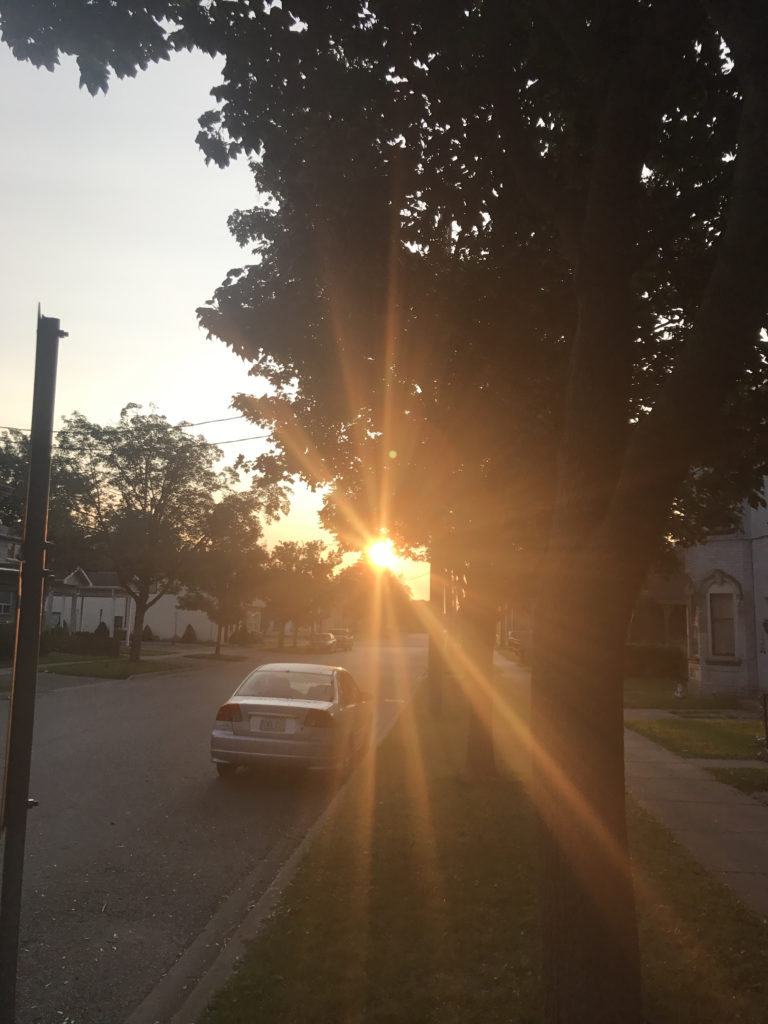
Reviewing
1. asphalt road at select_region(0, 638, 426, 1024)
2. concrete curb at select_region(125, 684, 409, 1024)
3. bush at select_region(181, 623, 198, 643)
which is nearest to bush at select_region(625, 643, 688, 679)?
asphalt road at select_region(0, 638, 426, 1024)

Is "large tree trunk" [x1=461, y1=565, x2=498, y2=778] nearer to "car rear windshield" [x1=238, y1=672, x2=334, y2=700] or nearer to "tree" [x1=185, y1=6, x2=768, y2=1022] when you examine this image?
"car rear windshield" [x1=238, y1=672, x2=334, y2=700]

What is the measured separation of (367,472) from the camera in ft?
34.9

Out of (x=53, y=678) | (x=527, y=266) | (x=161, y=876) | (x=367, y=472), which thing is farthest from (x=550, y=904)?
(x=53, y=678)

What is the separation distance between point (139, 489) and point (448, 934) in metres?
30.8

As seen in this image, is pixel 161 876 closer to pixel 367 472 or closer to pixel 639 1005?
pixel 639 1005

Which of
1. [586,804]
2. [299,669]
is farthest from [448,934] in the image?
[299,669]

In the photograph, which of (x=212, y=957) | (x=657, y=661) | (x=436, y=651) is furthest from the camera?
(x=657, y=661)

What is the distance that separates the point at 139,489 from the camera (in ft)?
112

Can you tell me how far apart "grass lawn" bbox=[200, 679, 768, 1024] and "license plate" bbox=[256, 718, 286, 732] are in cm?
201

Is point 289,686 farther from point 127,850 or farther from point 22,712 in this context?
point 22,712

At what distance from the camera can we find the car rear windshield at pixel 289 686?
36.6ft

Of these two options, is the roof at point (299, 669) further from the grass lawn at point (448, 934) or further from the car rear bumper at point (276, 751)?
the grass lawn at point (448, 934)

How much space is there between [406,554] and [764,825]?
697 centimetres

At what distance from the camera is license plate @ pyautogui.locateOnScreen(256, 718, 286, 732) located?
34.3ft
